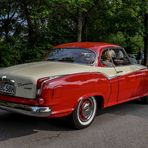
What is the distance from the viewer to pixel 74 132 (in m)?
6.36

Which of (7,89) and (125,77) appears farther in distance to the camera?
(125,77)

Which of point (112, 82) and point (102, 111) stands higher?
point (112, 82)

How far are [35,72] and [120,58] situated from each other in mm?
2498

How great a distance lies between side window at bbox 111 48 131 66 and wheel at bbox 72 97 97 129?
129cm

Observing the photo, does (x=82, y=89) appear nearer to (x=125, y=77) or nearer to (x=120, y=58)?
(x=125, y=77)

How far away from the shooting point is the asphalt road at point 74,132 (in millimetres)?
5656

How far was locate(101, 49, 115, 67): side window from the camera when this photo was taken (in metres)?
7.38

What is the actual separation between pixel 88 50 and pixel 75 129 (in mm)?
1813

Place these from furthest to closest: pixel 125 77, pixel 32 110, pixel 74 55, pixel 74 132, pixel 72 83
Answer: pixel 125 77 → pixel 74 55 → pixel 74 132 → pixel 72 83 → pixel 32 110

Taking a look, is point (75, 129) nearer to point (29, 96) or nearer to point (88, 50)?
point (29, 96)

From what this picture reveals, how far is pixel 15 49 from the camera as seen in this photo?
18.7 meters

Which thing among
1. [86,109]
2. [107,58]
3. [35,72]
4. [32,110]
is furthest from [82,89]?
[107,58]

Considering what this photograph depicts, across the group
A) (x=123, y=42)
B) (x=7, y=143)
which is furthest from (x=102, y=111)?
(x=123, y=42)

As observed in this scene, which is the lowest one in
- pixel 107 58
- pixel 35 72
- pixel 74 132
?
pixel 74 132
